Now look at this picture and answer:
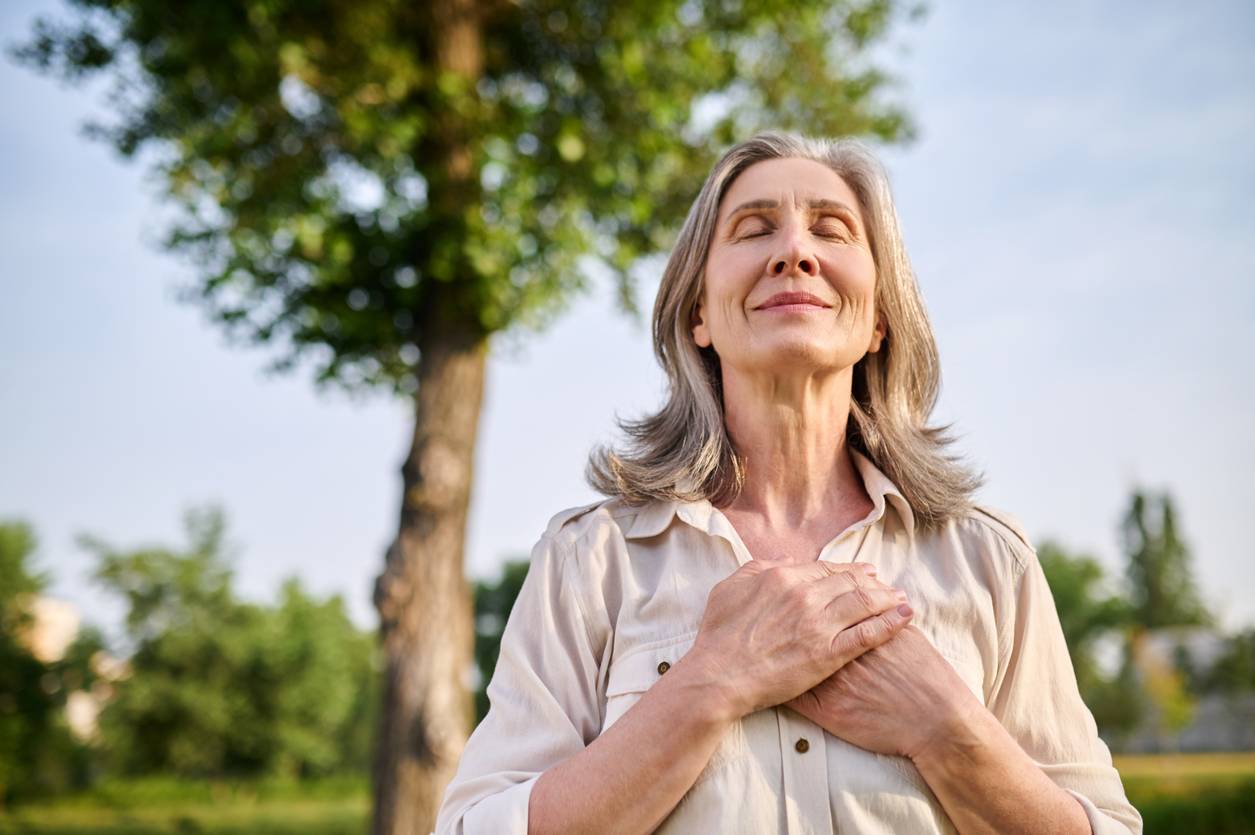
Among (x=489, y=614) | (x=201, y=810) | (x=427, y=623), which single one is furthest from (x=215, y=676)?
(x=427, y=623)

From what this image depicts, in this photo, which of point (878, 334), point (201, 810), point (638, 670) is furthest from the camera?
point (201, 810)

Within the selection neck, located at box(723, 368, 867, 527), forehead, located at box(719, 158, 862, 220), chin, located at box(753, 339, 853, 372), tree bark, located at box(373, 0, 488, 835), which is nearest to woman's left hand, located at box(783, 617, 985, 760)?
neck, located at box(723, 368, 867, 527)

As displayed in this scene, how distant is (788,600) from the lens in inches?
77.5

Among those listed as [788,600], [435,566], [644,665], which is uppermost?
[435,566]

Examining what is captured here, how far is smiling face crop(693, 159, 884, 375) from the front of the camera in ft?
7.22

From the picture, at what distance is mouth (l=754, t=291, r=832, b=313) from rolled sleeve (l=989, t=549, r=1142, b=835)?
699mm

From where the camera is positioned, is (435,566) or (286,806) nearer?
(435,566)

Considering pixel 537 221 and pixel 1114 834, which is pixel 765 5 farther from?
pixel 1114 834

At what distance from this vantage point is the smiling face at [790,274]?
220 centimetres

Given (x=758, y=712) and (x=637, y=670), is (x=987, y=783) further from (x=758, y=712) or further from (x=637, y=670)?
(x=637, y=670)

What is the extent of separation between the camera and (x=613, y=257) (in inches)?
370

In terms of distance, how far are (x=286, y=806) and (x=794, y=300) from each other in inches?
1964

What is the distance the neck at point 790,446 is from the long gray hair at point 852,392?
0.18 ft

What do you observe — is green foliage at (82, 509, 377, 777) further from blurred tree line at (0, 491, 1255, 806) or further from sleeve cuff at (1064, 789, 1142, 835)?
sleeve cuff at (1064, 789, 1142, 835)
